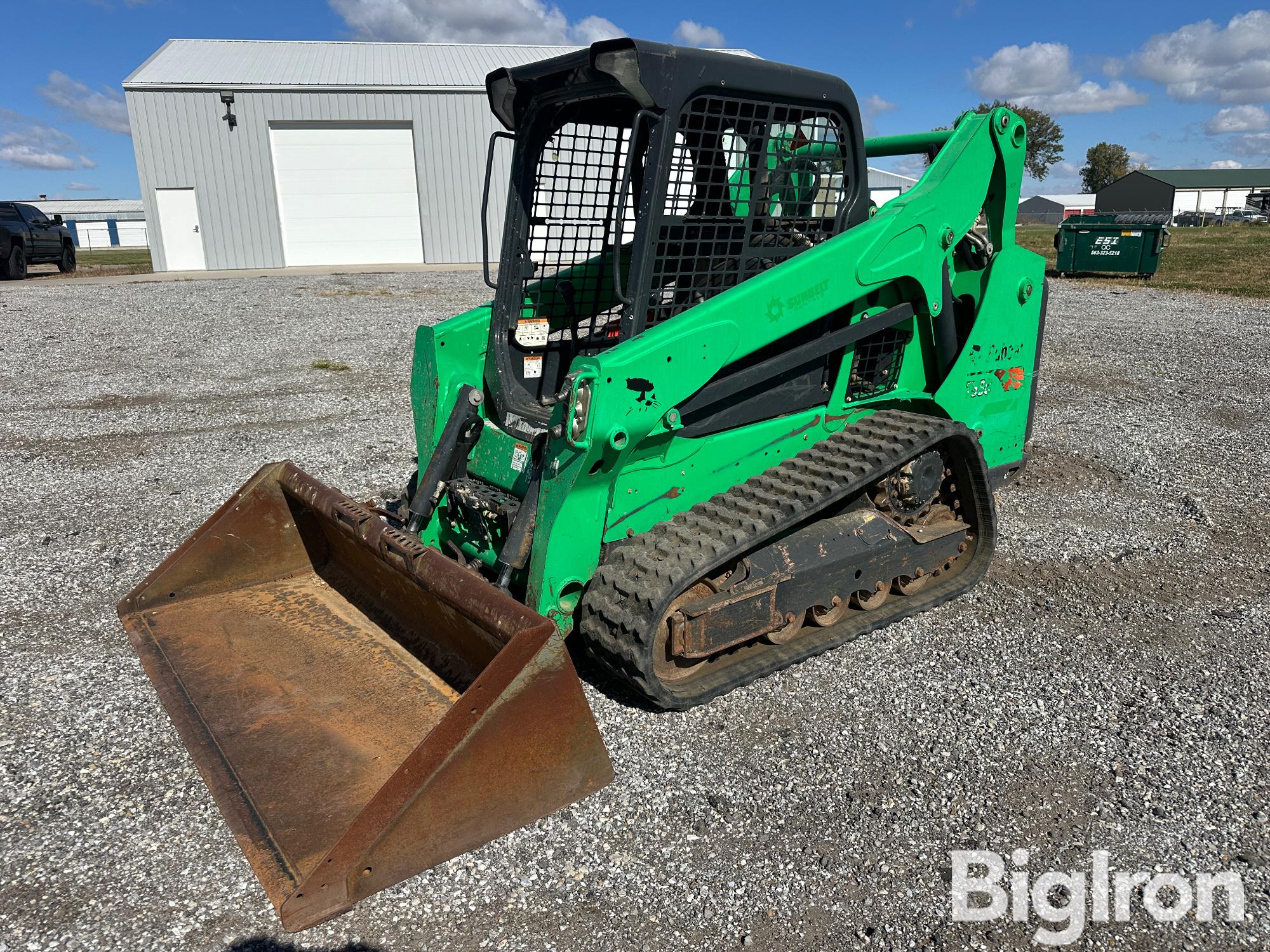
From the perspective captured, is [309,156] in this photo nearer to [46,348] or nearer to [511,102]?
[46,348]

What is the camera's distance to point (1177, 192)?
78.4 m

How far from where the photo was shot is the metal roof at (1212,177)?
80.6 meters

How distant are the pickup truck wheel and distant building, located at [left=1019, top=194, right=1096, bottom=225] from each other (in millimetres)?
79399

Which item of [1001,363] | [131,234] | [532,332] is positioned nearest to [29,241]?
[532,332]

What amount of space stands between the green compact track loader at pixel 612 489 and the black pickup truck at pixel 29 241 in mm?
22220

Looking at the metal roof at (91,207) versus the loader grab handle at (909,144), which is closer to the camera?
the loader grab handle at (909,144)

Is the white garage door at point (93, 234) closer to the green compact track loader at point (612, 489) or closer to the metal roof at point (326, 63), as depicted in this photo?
the metal roof at point (326, 63)

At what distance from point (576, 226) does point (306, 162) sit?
2220 centimetres

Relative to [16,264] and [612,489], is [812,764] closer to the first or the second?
[612,489]

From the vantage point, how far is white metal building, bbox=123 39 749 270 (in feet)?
74.7

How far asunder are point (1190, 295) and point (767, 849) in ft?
56.1

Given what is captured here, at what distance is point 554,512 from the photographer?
3.21m

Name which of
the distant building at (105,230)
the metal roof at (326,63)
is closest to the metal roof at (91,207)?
the distant building at (105,230)

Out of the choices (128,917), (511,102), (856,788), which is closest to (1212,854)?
(856,788)
